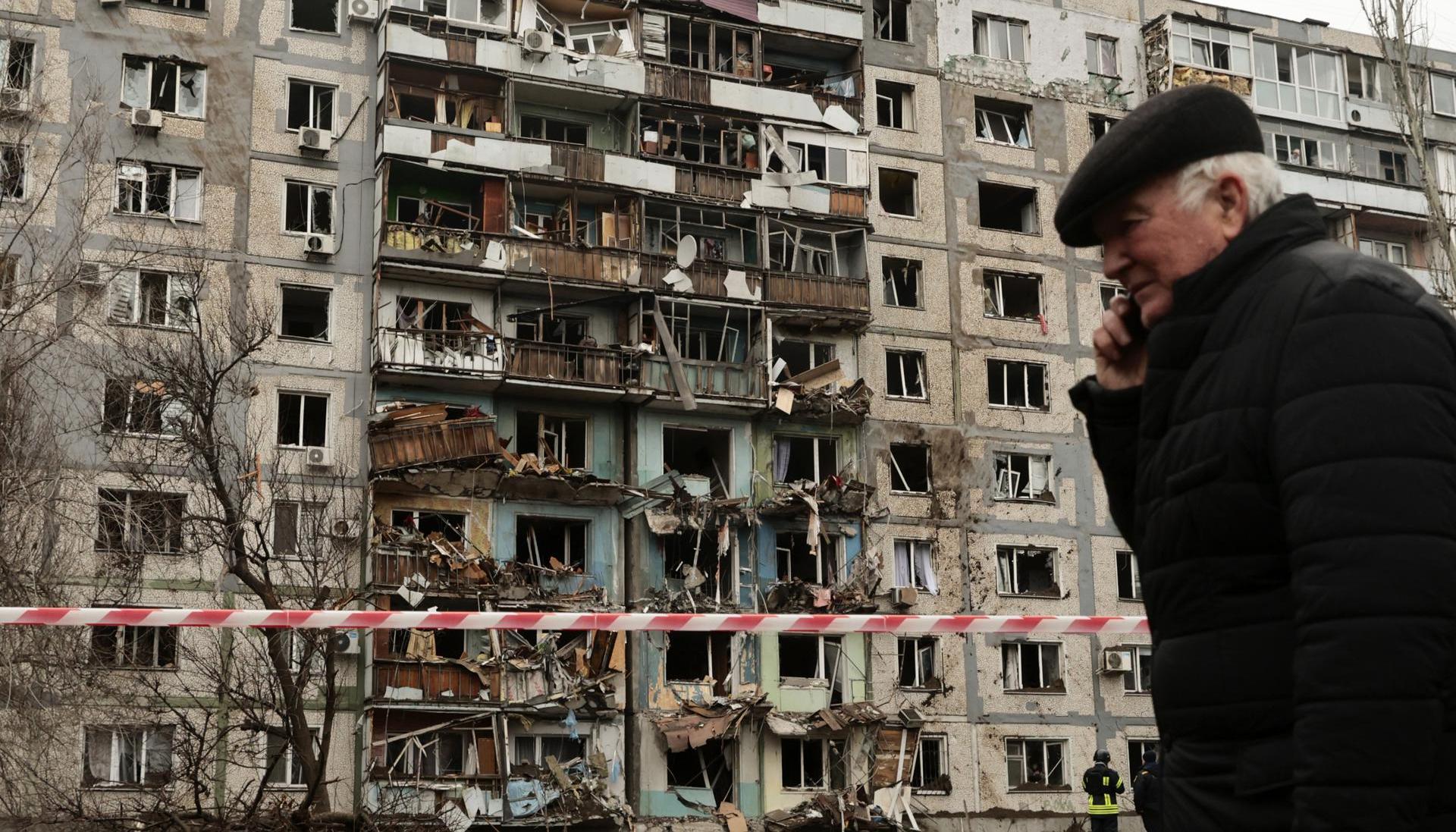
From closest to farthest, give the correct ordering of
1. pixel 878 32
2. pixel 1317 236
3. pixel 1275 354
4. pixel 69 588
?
pixel 1275 354
pixel 1317 236
pixel 69 588
pixel 878 32

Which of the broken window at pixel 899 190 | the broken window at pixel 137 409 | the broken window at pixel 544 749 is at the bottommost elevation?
the broken window at pixel 544 749

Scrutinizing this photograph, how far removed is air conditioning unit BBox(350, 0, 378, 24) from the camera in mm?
42094

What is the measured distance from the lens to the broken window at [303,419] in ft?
130

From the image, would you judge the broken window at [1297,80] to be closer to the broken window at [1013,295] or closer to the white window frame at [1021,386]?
the broken window at [1013,295]

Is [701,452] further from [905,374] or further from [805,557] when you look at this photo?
[905,374]

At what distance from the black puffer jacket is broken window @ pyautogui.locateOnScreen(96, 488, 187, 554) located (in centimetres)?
3558

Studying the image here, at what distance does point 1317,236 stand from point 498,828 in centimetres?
3661

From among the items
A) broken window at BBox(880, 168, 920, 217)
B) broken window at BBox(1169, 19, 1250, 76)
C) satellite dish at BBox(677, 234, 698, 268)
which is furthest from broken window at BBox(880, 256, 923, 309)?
broken window at BBox(1169, 19, 1250, 76)

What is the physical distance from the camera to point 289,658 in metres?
35.3

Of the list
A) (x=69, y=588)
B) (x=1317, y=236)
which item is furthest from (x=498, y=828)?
(x=1317, y=236)

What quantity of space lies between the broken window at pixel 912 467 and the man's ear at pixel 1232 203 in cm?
4232

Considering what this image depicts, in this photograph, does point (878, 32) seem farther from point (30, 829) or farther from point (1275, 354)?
point (1275, 354)

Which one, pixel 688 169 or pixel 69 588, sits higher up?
pixel 688 169

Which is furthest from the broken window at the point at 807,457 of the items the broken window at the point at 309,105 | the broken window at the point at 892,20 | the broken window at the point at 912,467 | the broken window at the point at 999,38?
the broken window at the point at 309,105
